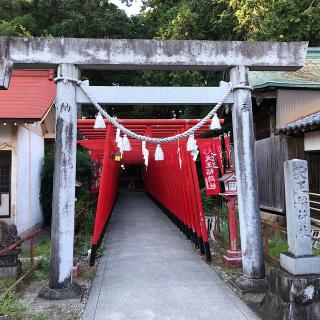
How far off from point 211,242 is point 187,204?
4.17 ft

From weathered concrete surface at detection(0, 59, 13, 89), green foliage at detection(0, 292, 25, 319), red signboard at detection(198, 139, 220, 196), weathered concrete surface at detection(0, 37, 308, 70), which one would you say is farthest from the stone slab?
weathered concrete surface at detection(0, 59, 13, 89)

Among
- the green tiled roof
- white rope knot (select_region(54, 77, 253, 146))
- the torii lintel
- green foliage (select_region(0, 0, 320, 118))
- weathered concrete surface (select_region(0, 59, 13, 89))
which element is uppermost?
green foliage (select_region(0, 0, 320, 118))

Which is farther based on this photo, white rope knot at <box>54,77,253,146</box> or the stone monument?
white rope knot at <box>54,77,253,146</box>

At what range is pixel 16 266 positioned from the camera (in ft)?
24.8

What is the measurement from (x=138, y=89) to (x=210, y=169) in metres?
3.93

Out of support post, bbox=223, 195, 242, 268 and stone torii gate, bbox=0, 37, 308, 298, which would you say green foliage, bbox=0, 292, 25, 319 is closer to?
stone torii gate, bbox=0, 37, 308, 298

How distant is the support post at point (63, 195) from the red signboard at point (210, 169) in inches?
171

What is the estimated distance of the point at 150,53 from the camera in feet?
22.4

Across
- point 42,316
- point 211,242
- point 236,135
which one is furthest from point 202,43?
point 211,242

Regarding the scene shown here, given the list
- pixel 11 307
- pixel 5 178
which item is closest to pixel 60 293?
pixel 11 307

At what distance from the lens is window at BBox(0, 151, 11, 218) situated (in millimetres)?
11953

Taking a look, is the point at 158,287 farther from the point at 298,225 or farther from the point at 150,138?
the point at 298,225

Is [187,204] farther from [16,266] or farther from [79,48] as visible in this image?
[79,48]

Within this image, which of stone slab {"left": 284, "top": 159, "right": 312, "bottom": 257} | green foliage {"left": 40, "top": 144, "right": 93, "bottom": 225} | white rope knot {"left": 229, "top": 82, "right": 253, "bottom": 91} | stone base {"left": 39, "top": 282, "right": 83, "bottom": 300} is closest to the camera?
stone slab {"left": 284, "top": 159, "right": 312, "bottom": 257}
